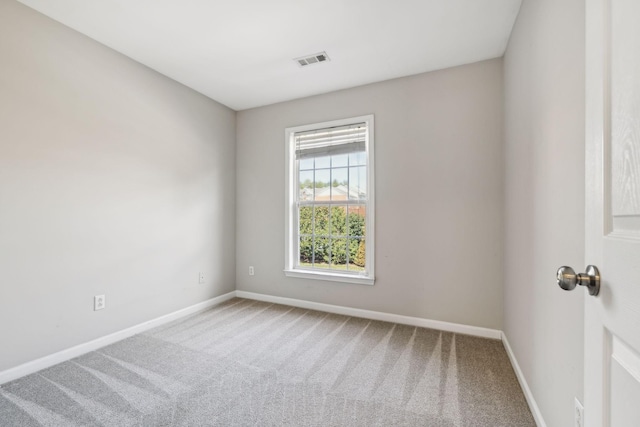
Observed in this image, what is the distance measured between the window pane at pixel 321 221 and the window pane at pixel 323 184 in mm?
136

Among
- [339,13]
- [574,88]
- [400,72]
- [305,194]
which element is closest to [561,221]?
[574,88]

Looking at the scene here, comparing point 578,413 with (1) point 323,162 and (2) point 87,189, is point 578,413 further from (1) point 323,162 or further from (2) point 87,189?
(2) point 87,189

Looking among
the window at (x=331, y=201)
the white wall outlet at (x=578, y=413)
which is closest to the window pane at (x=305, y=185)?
the window at (x=331, y=201)

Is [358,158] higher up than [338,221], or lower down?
higher up

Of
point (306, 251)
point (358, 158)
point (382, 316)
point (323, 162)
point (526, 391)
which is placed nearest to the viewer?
point (526, 391)

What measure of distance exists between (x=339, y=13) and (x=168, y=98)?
2.00 m

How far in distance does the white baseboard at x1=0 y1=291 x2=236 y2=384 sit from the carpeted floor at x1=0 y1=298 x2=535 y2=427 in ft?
0.19

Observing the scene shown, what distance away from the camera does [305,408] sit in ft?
5.33

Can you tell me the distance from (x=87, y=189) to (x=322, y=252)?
92.3 inches

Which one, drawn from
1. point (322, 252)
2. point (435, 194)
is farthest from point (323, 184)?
point (435, 194)

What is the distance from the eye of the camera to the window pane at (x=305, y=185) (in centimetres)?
348

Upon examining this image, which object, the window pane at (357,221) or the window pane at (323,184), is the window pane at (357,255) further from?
the window pane at (323,184)

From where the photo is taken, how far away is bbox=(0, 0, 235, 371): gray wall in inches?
74.7

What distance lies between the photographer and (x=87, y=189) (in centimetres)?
227
